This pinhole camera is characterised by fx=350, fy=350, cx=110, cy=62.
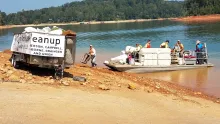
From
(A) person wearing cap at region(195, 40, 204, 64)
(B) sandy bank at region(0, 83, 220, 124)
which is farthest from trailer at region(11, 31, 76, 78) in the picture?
(A) person wearing cap at region(195, 40, 204, 64)

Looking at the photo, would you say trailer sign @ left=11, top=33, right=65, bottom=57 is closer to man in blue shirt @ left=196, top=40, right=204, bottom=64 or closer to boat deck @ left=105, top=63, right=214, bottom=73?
boat deck @ left=105, top=63, right=214, bottom=73

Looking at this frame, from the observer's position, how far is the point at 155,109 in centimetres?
1010

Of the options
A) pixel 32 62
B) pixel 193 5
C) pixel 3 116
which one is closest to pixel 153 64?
pixel 32 62

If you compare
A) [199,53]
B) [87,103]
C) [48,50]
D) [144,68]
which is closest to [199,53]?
[199,53]

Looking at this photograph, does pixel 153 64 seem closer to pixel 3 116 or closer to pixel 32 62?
pixel 32 62

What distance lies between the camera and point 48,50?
11.5m

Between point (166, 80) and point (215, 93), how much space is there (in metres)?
3.67

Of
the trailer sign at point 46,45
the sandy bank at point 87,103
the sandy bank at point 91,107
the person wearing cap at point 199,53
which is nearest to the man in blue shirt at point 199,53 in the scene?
the person wearing cap at point 199,53

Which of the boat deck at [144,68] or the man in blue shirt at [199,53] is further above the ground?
the man in blue shirt at [199,53]

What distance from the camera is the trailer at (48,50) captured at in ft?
37.7

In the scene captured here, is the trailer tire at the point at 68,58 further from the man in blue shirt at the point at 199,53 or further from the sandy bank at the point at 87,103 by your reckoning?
the man in blue shirt at the point at 199,53

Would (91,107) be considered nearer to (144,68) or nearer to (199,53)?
(144,68)

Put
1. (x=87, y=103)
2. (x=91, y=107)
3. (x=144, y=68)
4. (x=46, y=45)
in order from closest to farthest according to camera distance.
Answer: (x=91, y=107), (x=87, y=103), (x=46, y=45), (x=144, y=68)

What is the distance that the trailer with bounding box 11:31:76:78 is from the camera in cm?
1150
